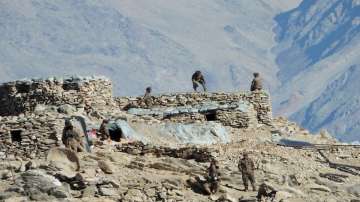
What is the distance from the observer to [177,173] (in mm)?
47406

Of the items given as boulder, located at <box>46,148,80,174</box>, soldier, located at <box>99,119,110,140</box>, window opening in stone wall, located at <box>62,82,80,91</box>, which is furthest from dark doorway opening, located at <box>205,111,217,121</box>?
boulder, located at <box>46,148,80,174</box>

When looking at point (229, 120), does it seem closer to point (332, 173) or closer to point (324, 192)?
point (332, 173)

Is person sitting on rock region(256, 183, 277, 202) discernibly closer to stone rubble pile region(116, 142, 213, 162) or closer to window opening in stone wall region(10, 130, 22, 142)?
stone rubble pile region(116, 142, 213, 162)

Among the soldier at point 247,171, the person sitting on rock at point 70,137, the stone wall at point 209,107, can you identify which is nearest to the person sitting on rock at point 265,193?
the soldier at point 247,171

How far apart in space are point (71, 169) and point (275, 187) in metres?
7.55

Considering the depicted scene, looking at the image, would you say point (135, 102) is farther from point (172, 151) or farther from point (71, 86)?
point (172, 151)

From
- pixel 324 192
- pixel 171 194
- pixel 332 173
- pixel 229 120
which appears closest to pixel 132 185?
pixel 171 194

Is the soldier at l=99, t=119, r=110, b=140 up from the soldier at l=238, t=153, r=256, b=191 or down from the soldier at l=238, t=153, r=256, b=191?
up

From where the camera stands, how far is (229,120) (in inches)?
2414

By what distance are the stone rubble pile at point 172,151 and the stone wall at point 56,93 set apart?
7646mm

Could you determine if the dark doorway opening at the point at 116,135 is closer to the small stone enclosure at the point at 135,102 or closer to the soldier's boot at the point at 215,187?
the small stone enclosure at the point at 135,102

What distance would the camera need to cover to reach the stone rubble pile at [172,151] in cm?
5069

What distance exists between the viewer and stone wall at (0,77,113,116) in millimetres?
58500

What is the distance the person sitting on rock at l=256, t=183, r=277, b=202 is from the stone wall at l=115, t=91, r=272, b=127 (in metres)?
14.1
